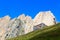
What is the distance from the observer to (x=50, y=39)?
85250mm

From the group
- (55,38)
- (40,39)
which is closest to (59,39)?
(55,38)

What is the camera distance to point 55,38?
8425 centimetres

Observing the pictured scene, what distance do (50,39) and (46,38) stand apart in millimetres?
3474

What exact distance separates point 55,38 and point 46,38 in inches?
204

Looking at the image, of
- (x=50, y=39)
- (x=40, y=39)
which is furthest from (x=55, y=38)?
(x=40, y=39)

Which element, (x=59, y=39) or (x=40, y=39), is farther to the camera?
(x=40, y=39)

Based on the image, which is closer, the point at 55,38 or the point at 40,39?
the point at 55,38

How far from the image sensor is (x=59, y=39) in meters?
81.1

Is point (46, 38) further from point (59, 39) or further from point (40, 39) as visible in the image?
point (59, 39)

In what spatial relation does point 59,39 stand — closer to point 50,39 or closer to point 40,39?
point 50,39

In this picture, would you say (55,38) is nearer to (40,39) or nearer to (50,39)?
(50,39)

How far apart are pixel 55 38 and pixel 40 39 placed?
7.70 m

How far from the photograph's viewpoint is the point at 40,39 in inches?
3541

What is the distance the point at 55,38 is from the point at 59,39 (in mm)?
3296
